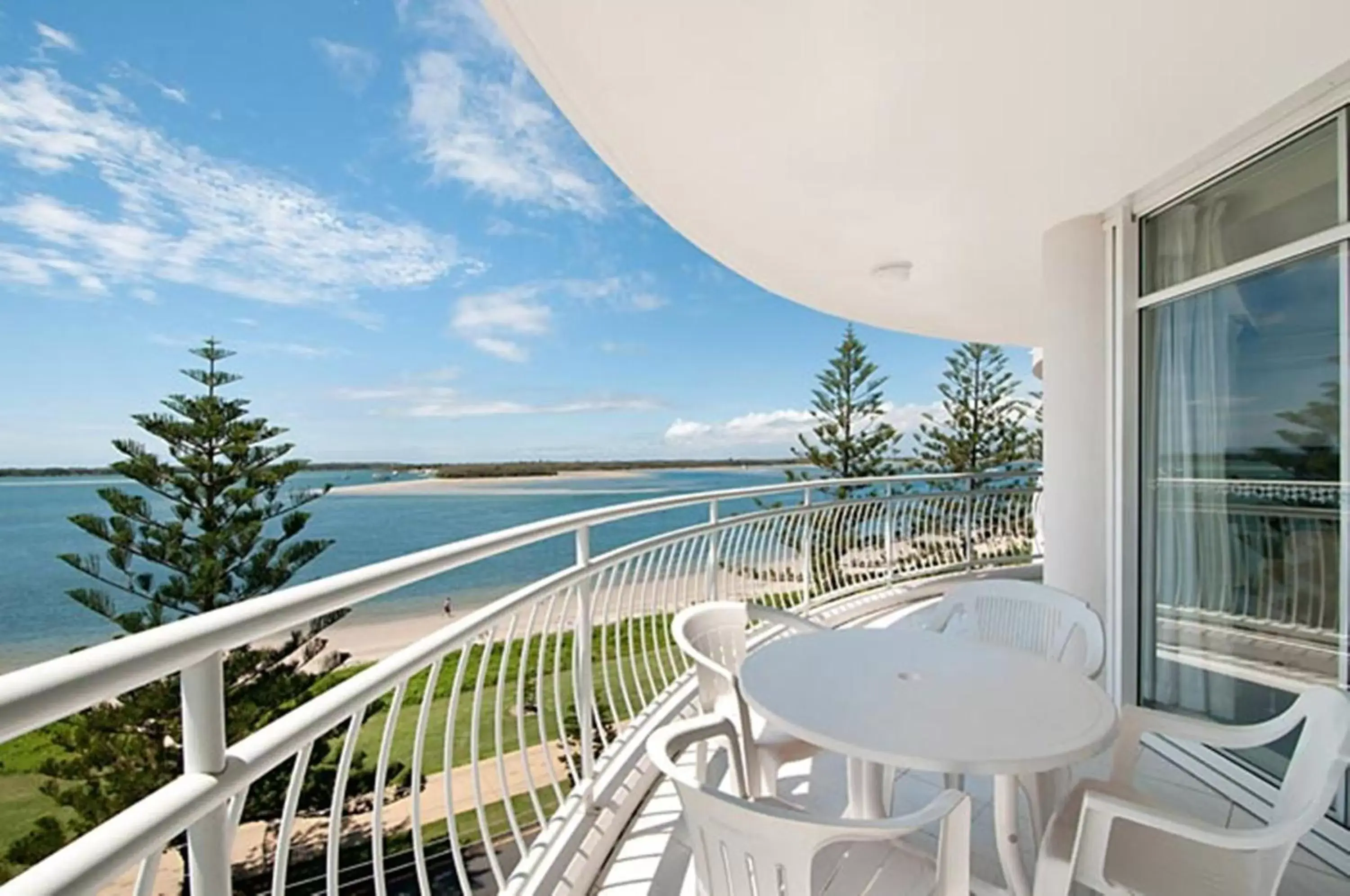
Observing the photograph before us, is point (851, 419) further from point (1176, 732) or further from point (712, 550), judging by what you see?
point (1176, 732)

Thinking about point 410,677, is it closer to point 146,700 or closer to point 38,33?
point 146,700

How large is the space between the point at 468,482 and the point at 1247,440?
21.3 meters

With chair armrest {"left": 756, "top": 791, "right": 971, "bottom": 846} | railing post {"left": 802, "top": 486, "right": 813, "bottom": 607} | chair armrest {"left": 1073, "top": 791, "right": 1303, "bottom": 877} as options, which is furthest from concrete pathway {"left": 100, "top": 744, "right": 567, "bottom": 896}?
chair armrest {"left": 756, "top": 791, "right": 971, "bottom": 846}

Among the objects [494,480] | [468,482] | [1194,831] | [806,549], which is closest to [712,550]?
[806,549]

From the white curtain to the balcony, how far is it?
0.34 metres

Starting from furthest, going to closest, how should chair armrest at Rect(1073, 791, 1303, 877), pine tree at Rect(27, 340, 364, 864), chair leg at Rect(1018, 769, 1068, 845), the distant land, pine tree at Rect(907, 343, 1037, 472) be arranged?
the distant land → pine tree at Rect(907, 343, 1037, 472) → pine tree at Rect(27, 340, 364, 864) → chair leg at Rect(1018, 769, 1068, 845) → chair armrest at Rect(1073, 791, 1303, 877)

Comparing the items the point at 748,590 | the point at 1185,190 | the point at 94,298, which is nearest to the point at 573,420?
the point at 94,298

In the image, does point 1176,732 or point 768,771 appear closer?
point 1176,732

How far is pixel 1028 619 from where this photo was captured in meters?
2.55

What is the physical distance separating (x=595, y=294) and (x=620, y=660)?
27288 millimetres

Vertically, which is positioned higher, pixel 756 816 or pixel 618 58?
pixel 618 58

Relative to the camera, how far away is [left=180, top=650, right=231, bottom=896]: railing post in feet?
2.48

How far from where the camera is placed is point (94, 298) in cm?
1825

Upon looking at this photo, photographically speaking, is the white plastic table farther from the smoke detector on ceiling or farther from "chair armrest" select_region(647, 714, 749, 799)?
the smoke detector on ceiling
